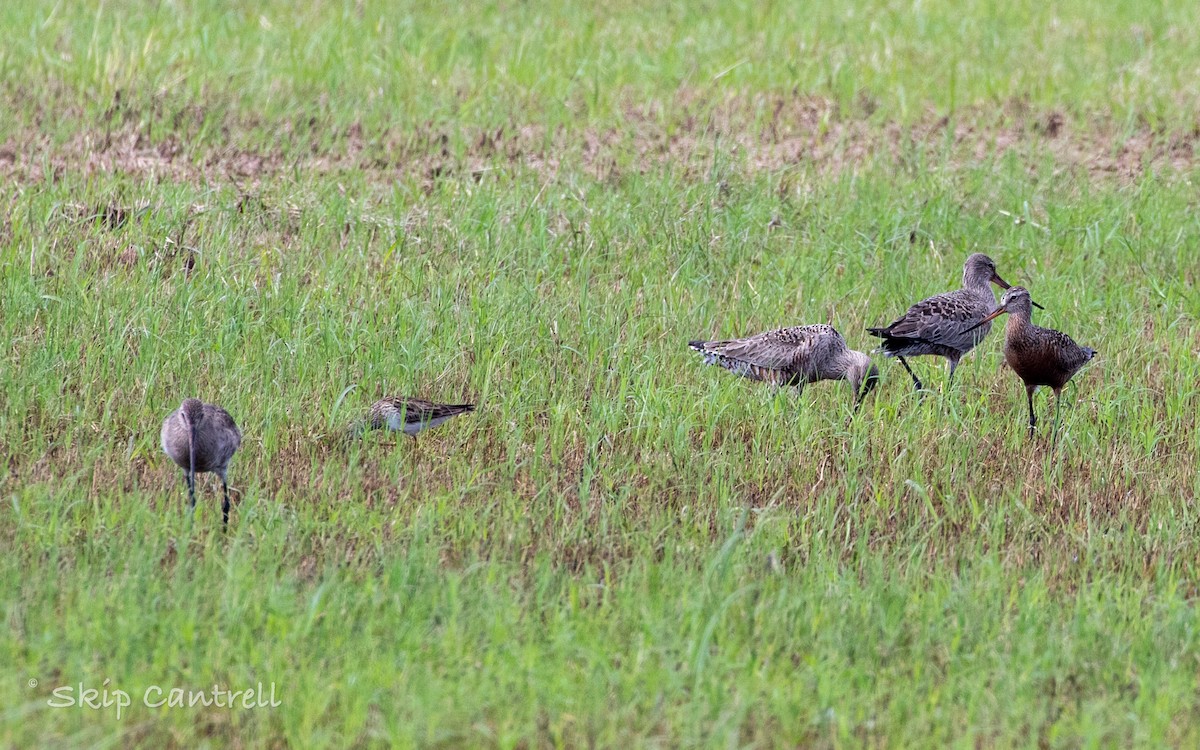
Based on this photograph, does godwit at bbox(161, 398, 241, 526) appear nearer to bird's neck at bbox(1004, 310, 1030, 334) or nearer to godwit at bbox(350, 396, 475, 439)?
godwit at bbox(350, 396, 475, 439)

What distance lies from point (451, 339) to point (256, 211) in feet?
7.61

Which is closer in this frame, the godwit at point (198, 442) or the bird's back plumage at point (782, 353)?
the godwit at point (198, 442)

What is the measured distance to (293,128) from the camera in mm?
11391

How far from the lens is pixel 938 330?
8.40 metres

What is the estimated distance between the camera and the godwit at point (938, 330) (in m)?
8.40

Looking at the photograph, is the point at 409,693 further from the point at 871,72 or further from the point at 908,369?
the point at 871,72

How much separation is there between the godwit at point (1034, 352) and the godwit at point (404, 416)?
2.90 metres

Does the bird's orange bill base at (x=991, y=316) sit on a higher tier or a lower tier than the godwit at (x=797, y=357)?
higher

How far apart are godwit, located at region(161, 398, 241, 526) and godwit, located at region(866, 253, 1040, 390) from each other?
12.2 feet

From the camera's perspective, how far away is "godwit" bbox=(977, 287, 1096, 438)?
310 inches

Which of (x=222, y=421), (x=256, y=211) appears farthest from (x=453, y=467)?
(x=256, y=211)

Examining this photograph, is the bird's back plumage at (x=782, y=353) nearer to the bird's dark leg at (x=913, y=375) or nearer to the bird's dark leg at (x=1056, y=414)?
the bird's dark leg at (x=913, y=375)

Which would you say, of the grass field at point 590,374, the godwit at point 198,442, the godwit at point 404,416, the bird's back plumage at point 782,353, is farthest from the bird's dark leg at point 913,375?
the godwit at point 198,442

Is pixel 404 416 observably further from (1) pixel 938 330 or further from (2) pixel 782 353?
(1) pixel 938 330
